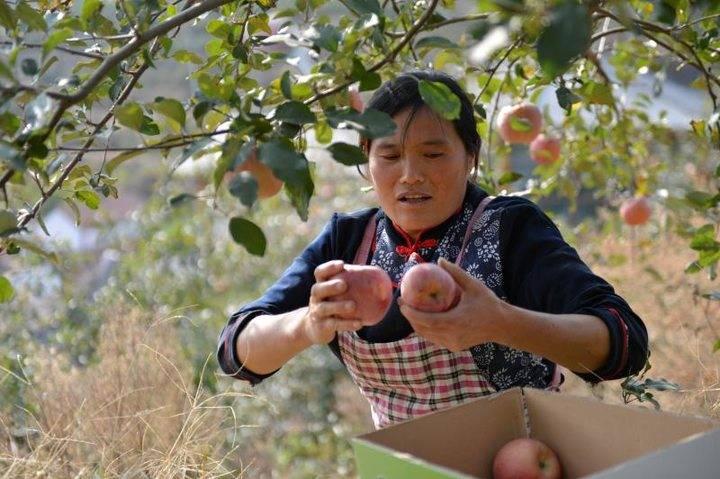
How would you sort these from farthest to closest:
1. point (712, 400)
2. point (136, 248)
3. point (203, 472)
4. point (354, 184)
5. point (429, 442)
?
point (354, 184) < point (136, 248) < point (712, 400) < point (203, 472) < point (429, 442)

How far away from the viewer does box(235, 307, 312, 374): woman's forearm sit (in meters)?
1.54

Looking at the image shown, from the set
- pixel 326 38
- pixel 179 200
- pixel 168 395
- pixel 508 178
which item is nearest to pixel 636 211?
pixel 508 178

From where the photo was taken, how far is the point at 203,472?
1717 millimetres

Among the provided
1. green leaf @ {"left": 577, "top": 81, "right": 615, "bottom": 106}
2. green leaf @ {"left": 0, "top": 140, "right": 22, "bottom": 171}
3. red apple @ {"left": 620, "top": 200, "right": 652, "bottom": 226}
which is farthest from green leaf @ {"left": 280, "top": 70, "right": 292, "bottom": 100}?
red apple @ {"left": 620, "top": 200, "right": 652, "bottom": 226}

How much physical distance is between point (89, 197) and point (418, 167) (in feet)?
1.92

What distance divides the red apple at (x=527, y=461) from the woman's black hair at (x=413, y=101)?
22.1 inches

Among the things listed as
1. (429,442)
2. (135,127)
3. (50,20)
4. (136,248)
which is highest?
(50,20)

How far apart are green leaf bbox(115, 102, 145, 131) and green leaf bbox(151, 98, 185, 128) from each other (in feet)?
0.08

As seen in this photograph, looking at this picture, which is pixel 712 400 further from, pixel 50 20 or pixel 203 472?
pixel 50 20

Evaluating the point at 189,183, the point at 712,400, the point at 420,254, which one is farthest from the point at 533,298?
the point at 189,183

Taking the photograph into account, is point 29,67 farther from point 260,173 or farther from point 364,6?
point 364,6

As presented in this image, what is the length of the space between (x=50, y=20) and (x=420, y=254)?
0.70 metres

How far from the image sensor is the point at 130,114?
1337mm

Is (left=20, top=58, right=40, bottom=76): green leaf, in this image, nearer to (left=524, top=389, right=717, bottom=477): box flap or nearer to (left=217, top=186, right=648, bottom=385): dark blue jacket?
(left=217, top=186, right=648, bottom=385): dark blue jacket
